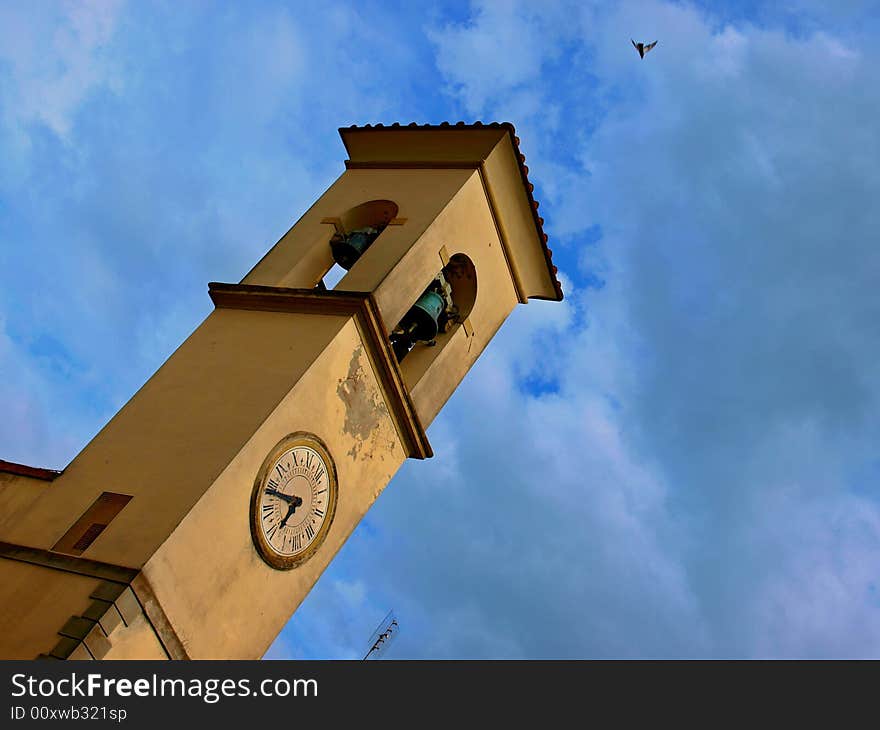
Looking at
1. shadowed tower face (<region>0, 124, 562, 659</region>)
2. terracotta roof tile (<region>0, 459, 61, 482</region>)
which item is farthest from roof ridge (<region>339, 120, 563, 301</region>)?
terracotta roof tile (<region>0, 459, 61, 482</region>)

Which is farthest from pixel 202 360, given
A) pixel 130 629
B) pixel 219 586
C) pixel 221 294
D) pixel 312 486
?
pixel 130 629

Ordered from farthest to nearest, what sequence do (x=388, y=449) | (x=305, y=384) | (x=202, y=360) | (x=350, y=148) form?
(x=350, y=148) < (x=388, y=449) < (x=202, y=360) < (x=305, y=384)

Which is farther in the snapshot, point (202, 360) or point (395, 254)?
point (395, 254)

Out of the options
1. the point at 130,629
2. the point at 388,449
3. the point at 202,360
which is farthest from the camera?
the point at 388,449

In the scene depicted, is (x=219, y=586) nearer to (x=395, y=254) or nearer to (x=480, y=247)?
(x=395, y=254)

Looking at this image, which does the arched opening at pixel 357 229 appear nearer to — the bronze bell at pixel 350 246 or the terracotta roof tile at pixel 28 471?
the bronze bell at pixel 350 246

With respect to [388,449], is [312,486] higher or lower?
lower

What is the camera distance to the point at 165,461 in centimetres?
819

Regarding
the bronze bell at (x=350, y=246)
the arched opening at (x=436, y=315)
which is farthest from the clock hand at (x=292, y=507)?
the bronze bell at (x=350, y=246)

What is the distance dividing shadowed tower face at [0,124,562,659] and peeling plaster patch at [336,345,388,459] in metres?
0.02

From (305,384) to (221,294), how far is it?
7.09 ft

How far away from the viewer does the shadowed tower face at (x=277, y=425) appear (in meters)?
7.39

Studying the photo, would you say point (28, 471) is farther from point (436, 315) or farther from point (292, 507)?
point (436, 315)

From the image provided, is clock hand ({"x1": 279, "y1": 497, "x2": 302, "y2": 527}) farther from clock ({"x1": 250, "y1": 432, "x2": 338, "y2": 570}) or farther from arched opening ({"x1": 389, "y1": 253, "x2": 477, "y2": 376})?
arched opening ({"x1": 389, "y1": 253, "x2": 477, "y2": 376})
